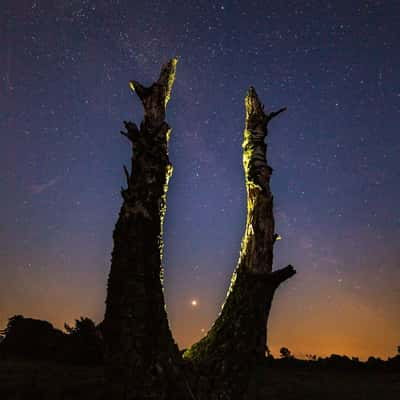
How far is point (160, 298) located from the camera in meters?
4.66

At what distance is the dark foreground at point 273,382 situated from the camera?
8672mm

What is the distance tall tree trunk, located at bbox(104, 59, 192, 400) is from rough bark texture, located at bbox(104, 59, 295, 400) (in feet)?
0.04

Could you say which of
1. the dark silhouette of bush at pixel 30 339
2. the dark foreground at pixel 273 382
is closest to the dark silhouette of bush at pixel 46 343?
the dark silhouette of bush at pixel 30 339

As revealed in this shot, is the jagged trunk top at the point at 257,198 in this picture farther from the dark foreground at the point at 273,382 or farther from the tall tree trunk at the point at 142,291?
the dark foreground at the point at 273,382

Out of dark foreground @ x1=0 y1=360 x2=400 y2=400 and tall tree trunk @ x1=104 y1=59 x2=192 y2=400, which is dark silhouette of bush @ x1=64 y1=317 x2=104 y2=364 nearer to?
dark foreground @ x1=0 y1=360 x2=400 y2=400

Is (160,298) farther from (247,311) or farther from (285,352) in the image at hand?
(285,352)

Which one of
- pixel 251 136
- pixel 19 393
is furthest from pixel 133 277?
pixel 19 393

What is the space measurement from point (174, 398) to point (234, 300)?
1.79 meters

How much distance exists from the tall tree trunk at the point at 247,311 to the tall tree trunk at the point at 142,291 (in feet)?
2.27

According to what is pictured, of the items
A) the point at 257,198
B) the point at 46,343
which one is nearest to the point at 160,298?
the point at 257,198

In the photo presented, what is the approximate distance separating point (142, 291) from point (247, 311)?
1.72 meters

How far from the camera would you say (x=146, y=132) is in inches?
228

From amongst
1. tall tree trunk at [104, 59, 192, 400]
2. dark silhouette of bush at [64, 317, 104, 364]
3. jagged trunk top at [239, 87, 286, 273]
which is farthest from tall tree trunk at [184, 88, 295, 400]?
dark silhouette of bush at [64, 317, 104, 364]

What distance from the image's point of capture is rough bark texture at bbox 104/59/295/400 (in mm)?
4109
